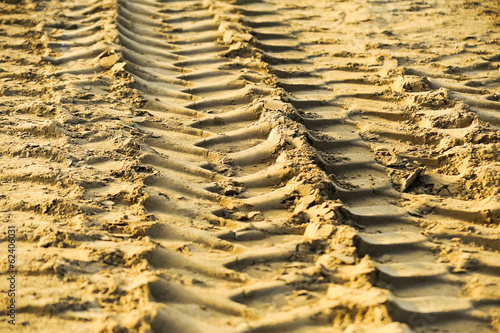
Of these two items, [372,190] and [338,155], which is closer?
[372,190]

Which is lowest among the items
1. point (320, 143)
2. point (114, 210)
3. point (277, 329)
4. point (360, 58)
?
point (277, 329)

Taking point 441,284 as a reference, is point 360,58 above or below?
above

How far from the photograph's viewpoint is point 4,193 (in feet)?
7.00

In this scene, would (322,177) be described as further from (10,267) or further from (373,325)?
(10,267)

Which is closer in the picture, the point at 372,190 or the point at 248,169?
the point at 372,190

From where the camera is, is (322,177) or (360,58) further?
(360,58)

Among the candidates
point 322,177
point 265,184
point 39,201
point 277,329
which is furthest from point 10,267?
point 322,177

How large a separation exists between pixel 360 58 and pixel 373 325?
225 cm

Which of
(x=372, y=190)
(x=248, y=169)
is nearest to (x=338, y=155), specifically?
(x=372, y=190)

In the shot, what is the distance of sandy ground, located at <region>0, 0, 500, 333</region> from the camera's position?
1.68m

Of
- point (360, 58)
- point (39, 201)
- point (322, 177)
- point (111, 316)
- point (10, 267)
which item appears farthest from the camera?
point (360, 58)

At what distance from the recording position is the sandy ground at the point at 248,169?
5.52 feet

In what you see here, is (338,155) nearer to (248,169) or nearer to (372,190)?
(372,190)

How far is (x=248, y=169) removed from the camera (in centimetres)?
246
